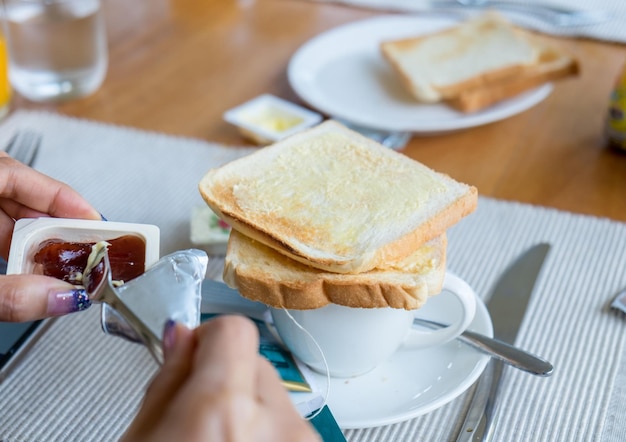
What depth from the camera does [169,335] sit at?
0.56m

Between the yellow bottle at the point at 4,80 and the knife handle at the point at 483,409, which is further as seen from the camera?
the yellow bottle at the point at 4,80

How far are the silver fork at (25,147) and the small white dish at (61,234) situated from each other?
0.53 metres

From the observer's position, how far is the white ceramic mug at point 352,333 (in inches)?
33.7

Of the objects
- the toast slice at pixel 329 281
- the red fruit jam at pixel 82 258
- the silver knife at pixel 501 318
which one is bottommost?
the silver knife at pixel 501 318

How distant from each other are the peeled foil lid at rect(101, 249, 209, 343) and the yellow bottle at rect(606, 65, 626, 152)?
103cm

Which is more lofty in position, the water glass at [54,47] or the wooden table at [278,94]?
the water glass at [54,47]

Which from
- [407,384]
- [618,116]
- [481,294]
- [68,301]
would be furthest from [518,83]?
[68,301]

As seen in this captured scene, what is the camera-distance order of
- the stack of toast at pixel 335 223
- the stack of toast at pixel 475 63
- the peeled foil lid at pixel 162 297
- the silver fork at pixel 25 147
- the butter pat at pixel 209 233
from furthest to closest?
1. the stack of toast at pixel 475 63
2. the silver fork at pixel 25 147
3. the butter pat at pixel 209 233
4. the stack of toast at pixel 335 223
5. the peeled foil lid at pixel 162 297

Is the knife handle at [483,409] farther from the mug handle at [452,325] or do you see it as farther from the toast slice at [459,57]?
the toast slice at [459,57]

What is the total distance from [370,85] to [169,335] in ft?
4.02

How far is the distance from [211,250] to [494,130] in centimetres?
71

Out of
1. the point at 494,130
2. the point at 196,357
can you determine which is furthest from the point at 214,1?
the point at 196,357

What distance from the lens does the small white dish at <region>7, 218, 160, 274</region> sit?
0.79m

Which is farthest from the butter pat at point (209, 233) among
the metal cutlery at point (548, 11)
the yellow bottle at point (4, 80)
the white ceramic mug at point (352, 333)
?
the metal cutlery at point (548, 11)
